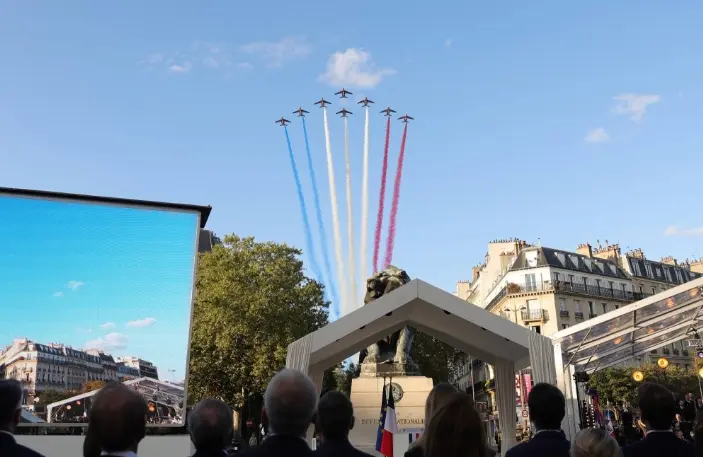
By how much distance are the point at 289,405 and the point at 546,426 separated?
2123 mm

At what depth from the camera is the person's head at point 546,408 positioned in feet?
13.9

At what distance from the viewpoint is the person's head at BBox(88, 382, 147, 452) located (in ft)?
9.57

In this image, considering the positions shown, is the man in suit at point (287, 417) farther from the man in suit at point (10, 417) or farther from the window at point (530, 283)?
the window at point (530, 283)

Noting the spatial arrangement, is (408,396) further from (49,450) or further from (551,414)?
(551,414)

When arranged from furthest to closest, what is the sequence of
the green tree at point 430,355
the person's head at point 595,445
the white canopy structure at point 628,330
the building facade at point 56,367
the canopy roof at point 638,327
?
the green tree at point 430,355 < the building facade at point 56,367 < the canopy roof at point 638,327 < the white canopy structure at point 628,330 < the person's head at point 595,445

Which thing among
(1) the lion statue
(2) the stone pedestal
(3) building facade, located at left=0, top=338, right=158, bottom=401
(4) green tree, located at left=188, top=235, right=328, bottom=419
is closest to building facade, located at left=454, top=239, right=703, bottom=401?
(4) green tree, located at left=188, top=235, right=328, bottom=419

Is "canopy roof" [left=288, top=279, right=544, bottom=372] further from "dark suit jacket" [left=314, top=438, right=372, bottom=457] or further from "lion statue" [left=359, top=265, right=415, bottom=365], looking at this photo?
"dark suit jacket" [left=314, top=438, right=372, bottom=457]

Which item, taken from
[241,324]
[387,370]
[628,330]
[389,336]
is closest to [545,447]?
[387,370]

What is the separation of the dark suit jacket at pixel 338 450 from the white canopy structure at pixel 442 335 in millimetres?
9143

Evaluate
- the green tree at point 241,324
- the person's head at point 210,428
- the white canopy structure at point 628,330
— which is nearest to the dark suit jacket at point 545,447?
the person's head at point 210,428

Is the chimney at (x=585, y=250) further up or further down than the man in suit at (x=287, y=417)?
further up

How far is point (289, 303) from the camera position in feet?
118

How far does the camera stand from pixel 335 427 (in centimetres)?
368

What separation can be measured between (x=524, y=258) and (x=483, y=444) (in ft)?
185
